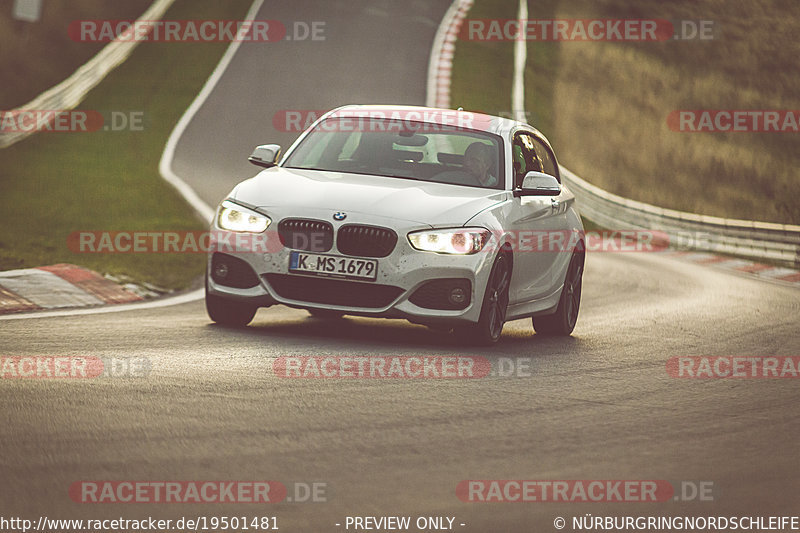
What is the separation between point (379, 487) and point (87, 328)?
4.75 meters

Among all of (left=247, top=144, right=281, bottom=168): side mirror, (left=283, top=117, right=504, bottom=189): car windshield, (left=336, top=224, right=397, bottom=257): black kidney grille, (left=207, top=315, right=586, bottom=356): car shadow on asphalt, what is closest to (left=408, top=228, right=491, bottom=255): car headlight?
(left=336, top=224, right=397, bottom=257): black kidney grille

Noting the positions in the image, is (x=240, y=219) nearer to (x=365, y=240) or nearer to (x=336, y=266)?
(x=336, y=266)

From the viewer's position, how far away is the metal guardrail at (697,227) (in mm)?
24125

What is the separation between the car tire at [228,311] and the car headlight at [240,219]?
537 mm

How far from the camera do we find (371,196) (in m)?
9.30

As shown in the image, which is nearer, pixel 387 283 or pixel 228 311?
pixel 387 283

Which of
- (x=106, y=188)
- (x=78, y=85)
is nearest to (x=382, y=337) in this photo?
(x=106, y=188)

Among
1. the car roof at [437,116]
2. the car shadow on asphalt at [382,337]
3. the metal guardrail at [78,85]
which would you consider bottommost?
the metal guardrail at [78,85]

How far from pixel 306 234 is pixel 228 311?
3.33 ft

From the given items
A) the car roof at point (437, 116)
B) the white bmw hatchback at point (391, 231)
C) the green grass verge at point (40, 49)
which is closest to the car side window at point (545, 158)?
the car roof at point (437, 116)

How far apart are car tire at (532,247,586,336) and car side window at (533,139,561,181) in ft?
A: 2.60

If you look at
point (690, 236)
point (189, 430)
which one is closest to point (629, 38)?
point (690, 236)

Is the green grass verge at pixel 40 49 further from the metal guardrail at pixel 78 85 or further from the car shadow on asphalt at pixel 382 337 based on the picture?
the car shadow on asphalt at pixel 382 337

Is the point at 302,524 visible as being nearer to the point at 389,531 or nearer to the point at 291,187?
the point at 389,531
